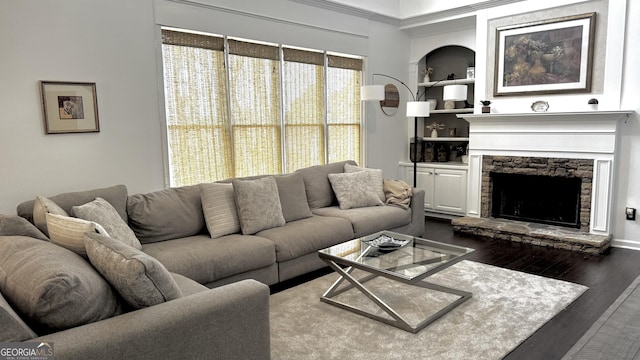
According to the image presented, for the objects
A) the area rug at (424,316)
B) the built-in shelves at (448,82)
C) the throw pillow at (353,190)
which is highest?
the built-in shelves at (448,82)

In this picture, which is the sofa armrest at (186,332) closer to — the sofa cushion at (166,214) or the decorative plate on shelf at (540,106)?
the sofa cushion at (166,214)

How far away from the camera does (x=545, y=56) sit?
509 centimetres

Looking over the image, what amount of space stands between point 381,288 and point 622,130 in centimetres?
327

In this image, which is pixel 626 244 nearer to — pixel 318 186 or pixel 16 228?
pixel 318 186

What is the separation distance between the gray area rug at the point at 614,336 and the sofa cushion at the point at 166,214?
286 cm

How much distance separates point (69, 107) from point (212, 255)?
1.69 m

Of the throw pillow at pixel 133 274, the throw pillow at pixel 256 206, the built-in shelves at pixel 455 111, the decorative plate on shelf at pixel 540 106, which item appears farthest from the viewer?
the built-in shelves at pixel 455 111

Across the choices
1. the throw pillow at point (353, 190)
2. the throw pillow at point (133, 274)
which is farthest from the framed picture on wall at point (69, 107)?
the throw pillow at point (353, 190)

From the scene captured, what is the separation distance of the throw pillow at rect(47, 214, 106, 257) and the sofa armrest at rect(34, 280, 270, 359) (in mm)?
604

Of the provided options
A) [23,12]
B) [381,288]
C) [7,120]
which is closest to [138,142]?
[7,120]

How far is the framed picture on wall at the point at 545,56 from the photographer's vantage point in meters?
4.81

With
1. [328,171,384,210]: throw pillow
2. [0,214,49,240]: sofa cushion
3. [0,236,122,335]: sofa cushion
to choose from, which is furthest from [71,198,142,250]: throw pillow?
[328,171,384,210]: throw pillow

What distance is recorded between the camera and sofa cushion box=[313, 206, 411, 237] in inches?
170

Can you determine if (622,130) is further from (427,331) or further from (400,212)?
(427,331)
